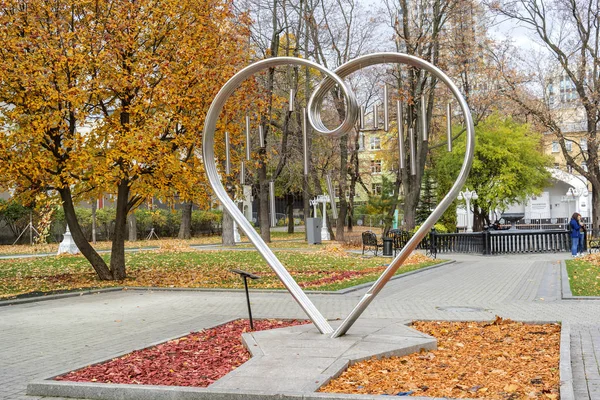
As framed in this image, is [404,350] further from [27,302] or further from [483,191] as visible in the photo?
[483,191]

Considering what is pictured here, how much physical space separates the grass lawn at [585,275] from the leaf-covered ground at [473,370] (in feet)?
16.7

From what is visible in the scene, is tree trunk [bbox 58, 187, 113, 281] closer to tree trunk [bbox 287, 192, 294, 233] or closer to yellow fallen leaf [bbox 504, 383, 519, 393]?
yellow fallen leaf [bbox 504, 383, 519, 393]

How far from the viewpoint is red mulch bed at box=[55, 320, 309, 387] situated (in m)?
6.79

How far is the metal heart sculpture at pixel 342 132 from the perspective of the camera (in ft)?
26.2

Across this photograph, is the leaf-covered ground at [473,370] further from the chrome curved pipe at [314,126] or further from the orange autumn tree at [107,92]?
the orange autumn tree at [107,92]

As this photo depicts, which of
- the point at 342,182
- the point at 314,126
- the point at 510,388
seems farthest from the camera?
the point at 342,182

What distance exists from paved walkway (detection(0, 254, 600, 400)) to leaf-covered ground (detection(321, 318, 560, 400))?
345mm

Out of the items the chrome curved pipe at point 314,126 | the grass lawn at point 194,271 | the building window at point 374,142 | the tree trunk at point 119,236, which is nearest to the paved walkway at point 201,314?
the grass lawn at point 194,271

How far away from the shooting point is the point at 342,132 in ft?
26.4

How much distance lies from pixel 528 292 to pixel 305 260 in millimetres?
10281

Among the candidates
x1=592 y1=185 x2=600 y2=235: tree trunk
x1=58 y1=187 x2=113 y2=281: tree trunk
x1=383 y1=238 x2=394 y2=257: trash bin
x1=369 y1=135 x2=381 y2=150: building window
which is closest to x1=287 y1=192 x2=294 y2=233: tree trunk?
x1=369 y1=135 x2=381 y2=150: building window

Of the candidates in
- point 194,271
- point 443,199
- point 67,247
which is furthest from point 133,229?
point 443,199

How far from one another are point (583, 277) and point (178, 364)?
40.3 ft

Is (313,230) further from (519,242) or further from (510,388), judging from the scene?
(510,388)
